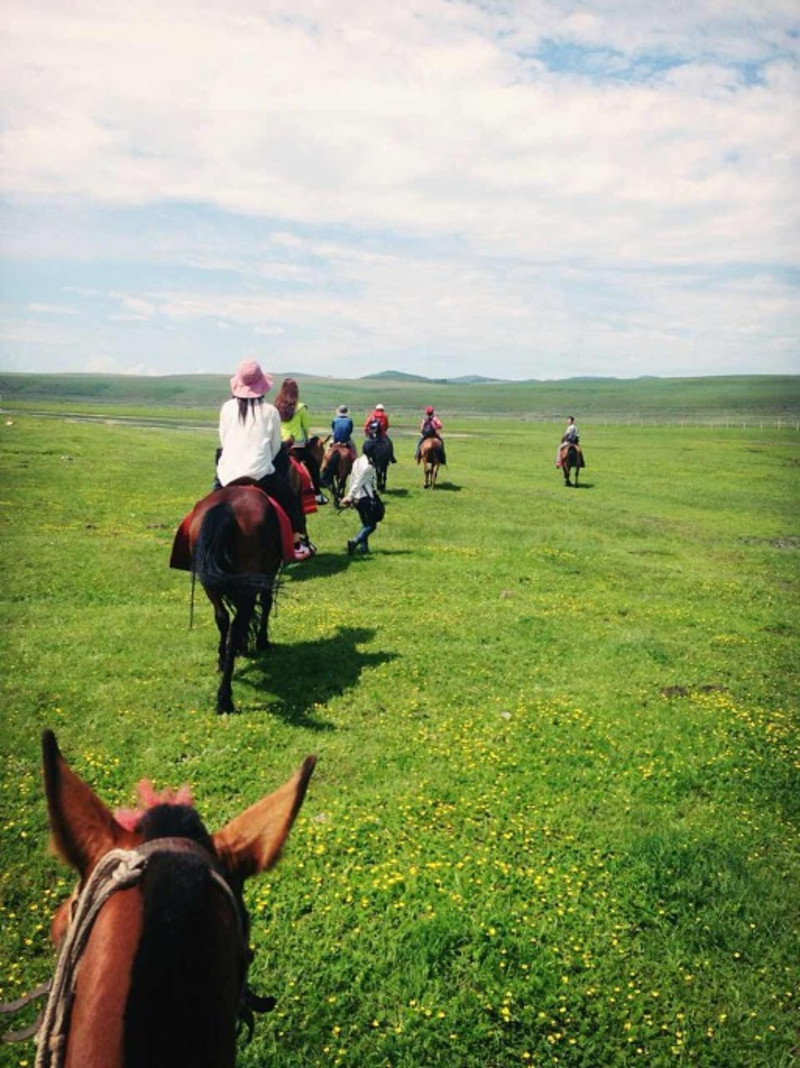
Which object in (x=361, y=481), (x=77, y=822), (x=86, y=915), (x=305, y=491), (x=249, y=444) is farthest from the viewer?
(x=361, y=481)

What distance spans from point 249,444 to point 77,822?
27.1 feet

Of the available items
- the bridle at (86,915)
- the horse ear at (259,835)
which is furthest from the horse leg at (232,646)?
the bridle at (86,915)

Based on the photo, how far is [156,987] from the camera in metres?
1.74

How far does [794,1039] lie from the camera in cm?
479

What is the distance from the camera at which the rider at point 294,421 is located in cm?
1428

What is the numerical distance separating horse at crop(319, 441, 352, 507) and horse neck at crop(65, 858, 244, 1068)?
810 inches

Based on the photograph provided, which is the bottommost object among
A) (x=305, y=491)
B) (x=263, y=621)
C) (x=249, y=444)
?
(x=263, y=621)

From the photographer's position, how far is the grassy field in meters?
4.89

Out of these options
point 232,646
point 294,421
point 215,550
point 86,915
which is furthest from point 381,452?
point 86,915

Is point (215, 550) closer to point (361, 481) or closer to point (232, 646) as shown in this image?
point (232, 646)

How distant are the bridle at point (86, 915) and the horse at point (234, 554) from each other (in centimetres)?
670

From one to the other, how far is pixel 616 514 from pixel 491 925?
2229 centimetres

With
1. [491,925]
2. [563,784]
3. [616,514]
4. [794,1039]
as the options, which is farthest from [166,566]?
[616,514]

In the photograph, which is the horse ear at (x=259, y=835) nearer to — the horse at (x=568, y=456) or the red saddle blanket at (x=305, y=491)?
the red saddle blanket at (x=305, y=491)
